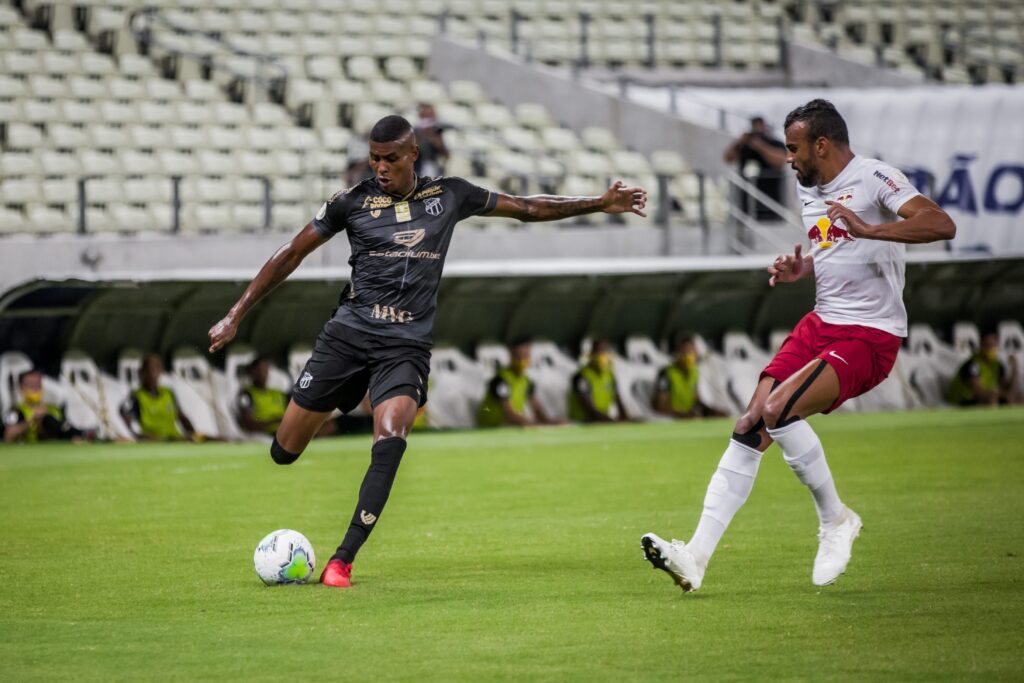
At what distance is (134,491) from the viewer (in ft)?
43.2

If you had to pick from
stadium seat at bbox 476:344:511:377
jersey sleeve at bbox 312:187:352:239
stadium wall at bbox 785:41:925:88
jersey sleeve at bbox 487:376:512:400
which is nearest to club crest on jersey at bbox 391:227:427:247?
jersey sleeve at bbox 312:187:352:239

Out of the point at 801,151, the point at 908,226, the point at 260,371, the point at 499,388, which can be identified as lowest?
the point at 499,388

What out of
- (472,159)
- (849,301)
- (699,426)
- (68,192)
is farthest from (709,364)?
(849,301)

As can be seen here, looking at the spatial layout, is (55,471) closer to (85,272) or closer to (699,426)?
(85,272)

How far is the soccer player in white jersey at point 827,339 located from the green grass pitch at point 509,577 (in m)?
0.38

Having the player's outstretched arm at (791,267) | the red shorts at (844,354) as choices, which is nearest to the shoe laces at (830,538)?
the red shorts at (844,354)

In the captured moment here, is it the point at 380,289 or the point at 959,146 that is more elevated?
the point at 380,289

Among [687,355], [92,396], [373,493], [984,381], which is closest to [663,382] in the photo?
[687,355]

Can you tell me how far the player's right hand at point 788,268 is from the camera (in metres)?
8.25

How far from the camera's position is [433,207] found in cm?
854

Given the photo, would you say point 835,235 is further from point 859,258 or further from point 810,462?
point 810,462

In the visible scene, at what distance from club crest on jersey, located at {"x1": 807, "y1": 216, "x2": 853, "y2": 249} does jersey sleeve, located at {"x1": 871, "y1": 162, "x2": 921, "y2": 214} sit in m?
0.25

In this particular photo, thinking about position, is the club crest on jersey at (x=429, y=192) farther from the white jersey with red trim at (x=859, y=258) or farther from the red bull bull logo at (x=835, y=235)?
the red bull bull logo at (x=835, y=235)

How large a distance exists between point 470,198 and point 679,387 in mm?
12570
